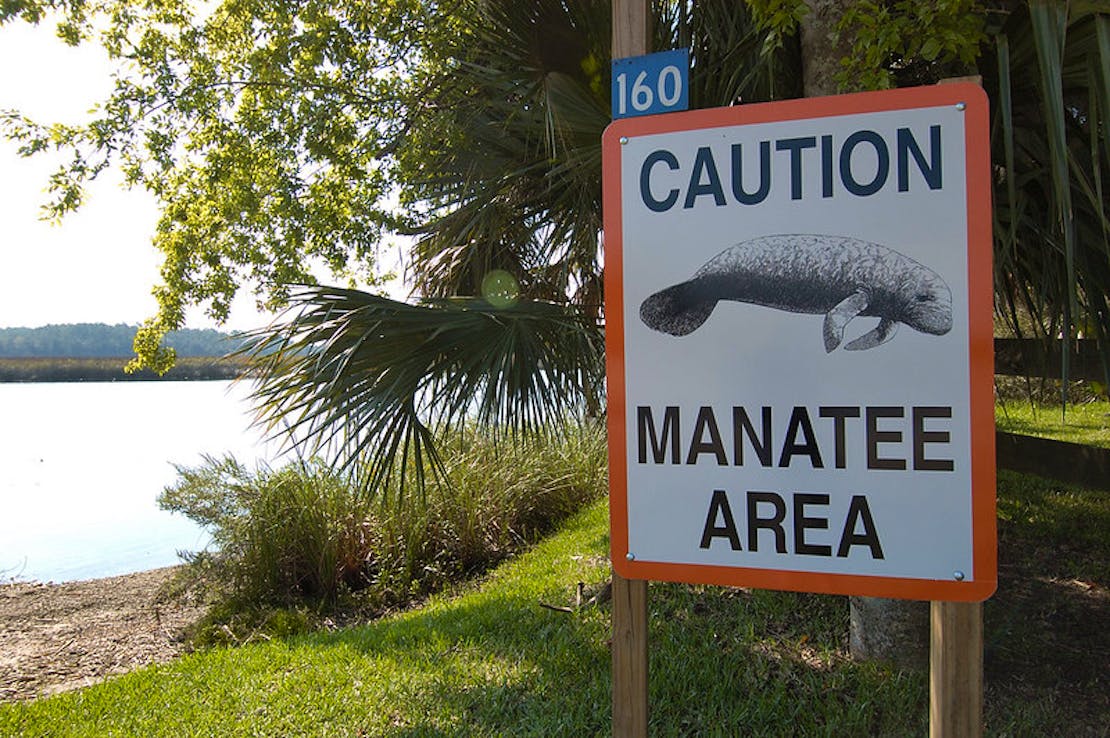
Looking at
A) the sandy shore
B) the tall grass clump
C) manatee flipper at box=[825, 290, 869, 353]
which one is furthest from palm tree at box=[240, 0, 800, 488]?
the sandy shore

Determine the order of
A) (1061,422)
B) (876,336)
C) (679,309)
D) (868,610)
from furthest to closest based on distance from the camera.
Answer: (1061,422) < (868,610) < (679,309) < (876,336)

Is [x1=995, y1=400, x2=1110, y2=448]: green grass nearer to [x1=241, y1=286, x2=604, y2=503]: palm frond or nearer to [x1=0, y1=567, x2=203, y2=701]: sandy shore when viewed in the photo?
[x1=241, y1=286, x2=604, y2=503]: palm frond

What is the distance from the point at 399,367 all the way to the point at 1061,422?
9442mm

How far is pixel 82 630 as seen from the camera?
284 inches

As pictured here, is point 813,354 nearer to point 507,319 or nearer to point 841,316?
point 841,316

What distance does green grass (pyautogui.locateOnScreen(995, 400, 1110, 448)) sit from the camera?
28.3 ft

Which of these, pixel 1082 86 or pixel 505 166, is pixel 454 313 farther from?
pixel 1082 86

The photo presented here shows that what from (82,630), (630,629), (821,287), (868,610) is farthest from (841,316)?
(82,630)

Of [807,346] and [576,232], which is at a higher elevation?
[576,232]

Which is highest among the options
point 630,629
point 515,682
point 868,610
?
point 630,629

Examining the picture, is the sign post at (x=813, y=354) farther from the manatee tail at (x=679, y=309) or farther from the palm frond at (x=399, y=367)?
the palm frond at (x=399, y=367)

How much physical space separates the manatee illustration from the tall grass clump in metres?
4.69

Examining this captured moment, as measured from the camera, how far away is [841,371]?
198 cm

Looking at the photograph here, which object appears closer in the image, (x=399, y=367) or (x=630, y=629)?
(x=630, y=629)
